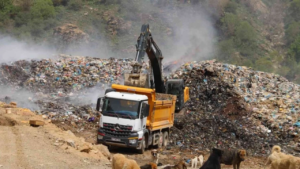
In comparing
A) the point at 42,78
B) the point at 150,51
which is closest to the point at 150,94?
the point at 150,51

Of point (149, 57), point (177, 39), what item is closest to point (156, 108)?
point (149, 57)

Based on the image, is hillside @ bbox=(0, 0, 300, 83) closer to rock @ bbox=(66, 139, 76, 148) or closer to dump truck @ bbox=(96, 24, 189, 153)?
dump truck @ bbox=(96, 24, 189, 153)

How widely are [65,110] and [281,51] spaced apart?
43.3 m

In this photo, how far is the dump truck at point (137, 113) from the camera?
1283 centimetres

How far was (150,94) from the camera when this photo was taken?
13.6m

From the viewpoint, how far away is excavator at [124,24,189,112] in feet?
46.8

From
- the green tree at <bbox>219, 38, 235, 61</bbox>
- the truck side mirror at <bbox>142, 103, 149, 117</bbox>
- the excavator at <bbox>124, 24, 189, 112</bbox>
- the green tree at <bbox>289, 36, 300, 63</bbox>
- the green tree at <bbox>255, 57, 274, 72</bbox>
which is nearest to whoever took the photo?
the truck side mirror at <bbox>142, 103, 149, 117</bbox>

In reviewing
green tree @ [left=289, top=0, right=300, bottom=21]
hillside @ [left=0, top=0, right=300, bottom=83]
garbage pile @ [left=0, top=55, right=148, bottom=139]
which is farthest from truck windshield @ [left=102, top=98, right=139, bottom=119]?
green tree @ [left=289, top=0, right=300, bottom=21]

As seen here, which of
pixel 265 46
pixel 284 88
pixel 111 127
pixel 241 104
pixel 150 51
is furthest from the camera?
pixel 265 46

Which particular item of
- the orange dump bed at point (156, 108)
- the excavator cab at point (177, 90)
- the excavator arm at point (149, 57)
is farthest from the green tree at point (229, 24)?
the orange dump bed at point (156, 108)

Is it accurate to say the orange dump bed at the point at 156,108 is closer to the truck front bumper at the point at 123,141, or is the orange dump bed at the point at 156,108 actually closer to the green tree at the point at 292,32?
the truck front bumper at the point at 123,141

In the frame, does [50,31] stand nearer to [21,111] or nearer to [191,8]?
[191,8]

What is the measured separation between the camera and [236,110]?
18500 mm

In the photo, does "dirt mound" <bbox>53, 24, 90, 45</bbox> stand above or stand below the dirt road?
above
